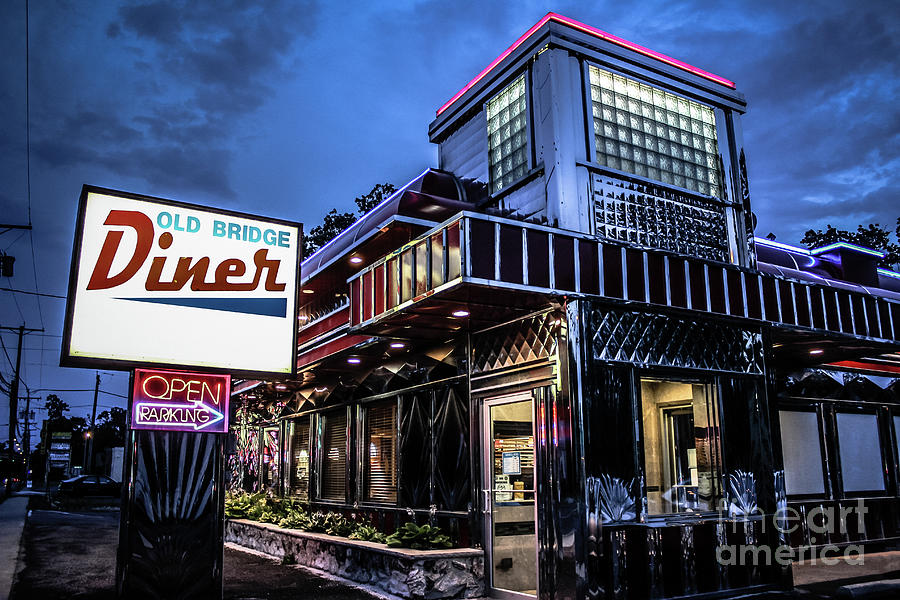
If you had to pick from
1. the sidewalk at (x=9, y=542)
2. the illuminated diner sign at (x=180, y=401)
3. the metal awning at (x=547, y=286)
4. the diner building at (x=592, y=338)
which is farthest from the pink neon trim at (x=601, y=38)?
the sidewalk at (x=9, y=542)

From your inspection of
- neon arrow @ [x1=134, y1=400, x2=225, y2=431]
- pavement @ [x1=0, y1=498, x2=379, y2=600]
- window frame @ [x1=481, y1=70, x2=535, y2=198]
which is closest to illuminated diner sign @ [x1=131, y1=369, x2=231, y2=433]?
neon arrow @ [x1=134, y1=400, x2=225, y2=431]

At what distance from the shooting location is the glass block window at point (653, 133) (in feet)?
33.3

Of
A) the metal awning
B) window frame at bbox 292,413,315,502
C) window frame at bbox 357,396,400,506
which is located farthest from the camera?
window frame at bbox 292,413,315,502

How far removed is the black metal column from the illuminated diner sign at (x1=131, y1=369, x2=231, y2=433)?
4.8 inches

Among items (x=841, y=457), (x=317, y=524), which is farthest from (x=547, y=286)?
(x=841, y=457)

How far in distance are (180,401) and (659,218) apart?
6629mm

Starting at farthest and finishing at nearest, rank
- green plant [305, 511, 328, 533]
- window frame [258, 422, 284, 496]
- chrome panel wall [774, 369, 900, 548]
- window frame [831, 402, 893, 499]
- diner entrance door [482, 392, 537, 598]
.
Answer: window frame [258, 422, 284, 496]
window frame [831, 402, 893, 499]
chrome panel wall [774, 369, 900, 548]
green plant [305, 511, 328, 533]
diner entrance door [482, 392, 537, 598]

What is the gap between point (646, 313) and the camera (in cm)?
930

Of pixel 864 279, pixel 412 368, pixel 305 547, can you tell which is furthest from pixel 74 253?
pixel 864 279

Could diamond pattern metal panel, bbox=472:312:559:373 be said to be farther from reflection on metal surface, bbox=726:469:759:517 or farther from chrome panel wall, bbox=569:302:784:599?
reflection on metal surface, bbox=726:469:759:517

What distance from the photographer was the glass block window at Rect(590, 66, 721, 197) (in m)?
10.1

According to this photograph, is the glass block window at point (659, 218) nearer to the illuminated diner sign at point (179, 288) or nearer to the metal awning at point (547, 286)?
the metal awning at point (547, 286)

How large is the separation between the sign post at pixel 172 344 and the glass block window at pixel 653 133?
16.7 feet

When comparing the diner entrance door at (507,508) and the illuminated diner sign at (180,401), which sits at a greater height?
the illuminated diner sign at (180,401)
